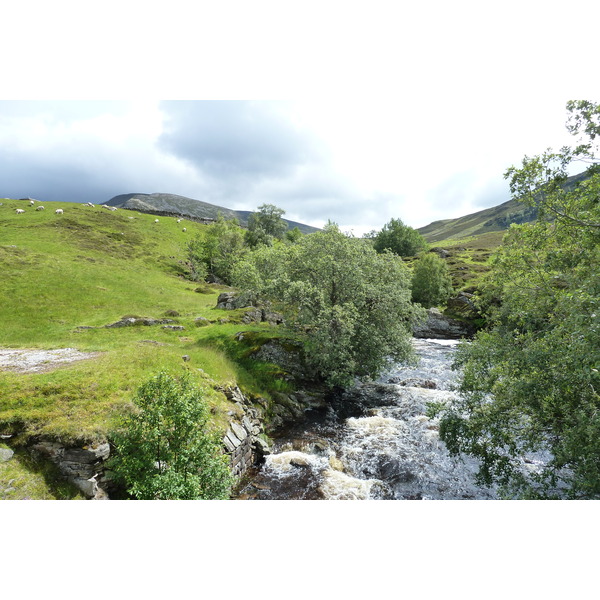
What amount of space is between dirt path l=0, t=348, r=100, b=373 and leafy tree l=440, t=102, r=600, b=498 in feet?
74.7

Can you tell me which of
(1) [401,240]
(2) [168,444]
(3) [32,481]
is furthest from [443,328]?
(1) [401,240]

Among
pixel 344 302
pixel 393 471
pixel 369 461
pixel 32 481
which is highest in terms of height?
pixel 344 302

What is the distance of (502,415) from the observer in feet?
40.9

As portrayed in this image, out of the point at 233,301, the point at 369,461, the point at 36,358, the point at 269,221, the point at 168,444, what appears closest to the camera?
the point at 168,444

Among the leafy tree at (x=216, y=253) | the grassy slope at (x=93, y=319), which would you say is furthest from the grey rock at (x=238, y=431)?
the leafy tree at (x=216, y=253)

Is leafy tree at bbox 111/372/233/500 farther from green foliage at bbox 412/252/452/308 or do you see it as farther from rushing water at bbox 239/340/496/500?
green foliage at bbox 412/252/452/308

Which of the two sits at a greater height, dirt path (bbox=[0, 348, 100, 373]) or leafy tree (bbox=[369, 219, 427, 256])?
leafy tree (bbox=[369, 219, 427, 256])

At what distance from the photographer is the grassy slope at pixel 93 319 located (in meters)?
14.2

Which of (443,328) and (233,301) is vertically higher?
(233,301)

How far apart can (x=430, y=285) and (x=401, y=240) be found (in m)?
61.5

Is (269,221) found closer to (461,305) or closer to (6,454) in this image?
(461,305)

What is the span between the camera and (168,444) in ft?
38.1

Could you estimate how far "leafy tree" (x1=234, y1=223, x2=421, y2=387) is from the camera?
2462 centimetres

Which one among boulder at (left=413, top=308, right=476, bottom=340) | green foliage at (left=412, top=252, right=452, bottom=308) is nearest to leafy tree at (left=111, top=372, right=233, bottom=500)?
boulder at (left=413, top=308, right=476, bottom=340)
